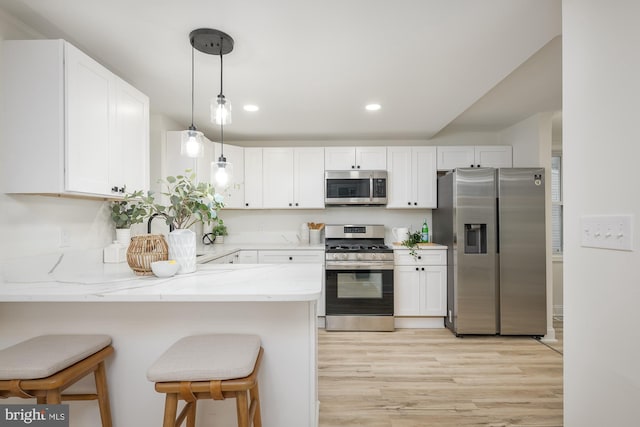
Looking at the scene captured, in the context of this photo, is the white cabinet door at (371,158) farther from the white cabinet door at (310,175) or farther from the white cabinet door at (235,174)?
the white cabinet door at (235,174)

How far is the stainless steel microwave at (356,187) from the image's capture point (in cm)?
390

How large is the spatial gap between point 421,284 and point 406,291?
19 cm

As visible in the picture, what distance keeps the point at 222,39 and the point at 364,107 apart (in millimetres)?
1541

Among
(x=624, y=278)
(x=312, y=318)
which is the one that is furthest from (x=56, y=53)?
(x=624, y=278)

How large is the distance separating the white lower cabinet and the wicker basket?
2625 millimetres

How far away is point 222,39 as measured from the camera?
1.84 metres

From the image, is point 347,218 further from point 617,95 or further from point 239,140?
point 617,95

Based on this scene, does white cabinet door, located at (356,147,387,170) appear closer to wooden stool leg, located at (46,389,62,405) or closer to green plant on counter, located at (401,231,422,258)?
green plant on counter, located at (401,231,422,258)

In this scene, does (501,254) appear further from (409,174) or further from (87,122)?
(87,122)

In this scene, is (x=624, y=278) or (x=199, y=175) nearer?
(x=624, y=278)

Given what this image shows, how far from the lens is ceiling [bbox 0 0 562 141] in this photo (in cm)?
162

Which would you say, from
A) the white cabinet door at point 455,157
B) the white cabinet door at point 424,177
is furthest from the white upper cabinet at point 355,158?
the white cabinet door at point 455,157

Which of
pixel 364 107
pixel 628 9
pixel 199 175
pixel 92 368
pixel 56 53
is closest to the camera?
pixel 628 9

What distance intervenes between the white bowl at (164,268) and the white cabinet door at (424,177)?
118 inches
